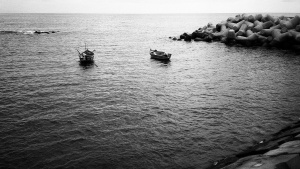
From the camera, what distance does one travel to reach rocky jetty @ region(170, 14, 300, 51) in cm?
4078

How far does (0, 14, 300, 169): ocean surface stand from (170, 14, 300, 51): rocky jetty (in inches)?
426

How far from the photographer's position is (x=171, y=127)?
49.7ft

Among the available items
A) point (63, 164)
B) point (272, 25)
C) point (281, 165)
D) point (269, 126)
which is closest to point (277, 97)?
point (269, 126)

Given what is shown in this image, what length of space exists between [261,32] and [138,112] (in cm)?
3917

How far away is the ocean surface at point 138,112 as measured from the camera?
12.3m

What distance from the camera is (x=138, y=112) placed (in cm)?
1750

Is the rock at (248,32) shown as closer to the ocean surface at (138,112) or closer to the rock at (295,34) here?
the rock at (295,34)

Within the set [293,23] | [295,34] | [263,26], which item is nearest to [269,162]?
[295,34]

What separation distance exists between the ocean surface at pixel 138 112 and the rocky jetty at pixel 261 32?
426 inches

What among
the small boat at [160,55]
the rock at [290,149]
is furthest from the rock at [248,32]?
the rock at [290,149]

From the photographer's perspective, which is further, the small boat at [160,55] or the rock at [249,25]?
the rock at [249,25]

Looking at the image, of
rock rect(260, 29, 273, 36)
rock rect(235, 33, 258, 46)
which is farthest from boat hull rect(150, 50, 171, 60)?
rock rect(260, 29, 273, 36)

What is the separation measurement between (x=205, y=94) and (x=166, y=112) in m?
5.72

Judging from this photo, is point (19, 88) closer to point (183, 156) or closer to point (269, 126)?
point (183, 156)
